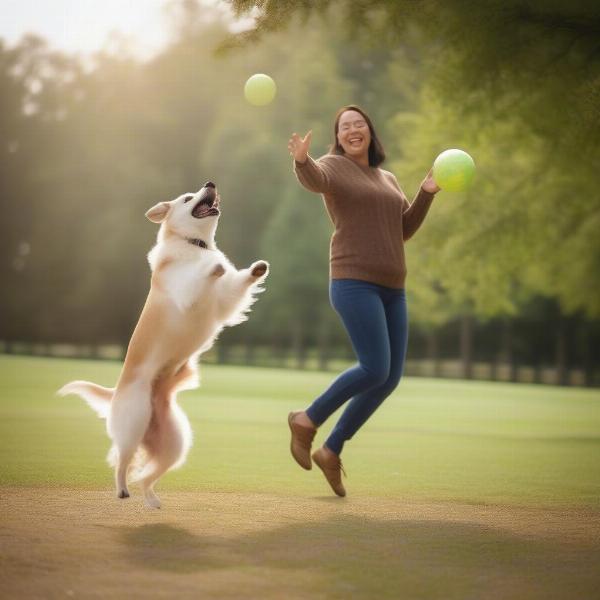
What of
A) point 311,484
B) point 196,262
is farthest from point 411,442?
point 196,262

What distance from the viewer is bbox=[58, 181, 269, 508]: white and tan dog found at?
5863 millimetres

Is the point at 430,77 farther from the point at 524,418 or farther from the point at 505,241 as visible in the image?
the point at 524,418

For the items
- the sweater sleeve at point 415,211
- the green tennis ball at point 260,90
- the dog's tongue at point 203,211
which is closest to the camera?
the dog's tongue at point 203,211

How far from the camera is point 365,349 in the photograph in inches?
242

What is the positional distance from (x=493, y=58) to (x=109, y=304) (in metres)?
31.9

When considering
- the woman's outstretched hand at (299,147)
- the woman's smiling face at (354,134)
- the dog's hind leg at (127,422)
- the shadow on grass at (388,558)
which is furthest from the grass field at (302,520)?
the woman's smiling face at (354,134)

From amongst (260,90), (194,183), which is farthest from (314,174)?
(194,183)

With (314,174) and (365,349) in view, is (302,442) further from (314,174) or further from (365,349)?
(314,174)

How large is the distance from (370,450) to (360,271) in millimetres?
3928

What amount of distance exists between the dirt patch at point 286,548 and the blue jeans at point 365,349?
1.87 feet

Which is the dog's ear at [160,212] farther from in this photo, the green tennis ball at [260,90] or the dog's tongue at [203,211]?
the green tennis ball at [260,90]

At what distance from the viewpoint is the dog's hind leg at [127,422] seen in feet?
19.0

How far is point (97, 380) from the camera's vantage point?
2067 centimetres

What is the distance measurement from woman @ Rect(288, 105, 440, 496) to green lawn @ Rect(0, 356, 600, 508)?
65cm
